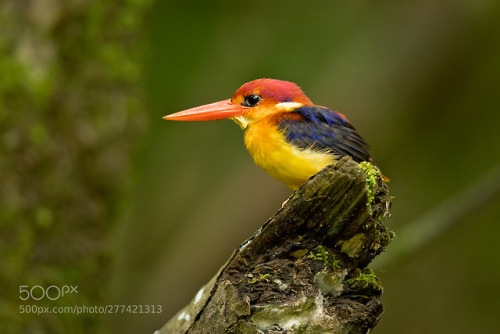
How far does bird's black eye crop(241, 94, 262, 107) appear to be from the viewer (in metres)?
2.74

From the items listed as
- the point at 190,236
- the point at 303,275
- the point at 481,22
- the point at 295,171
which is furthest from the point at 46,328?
the point at 481,22

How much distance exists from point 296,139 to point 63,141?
1852 mm

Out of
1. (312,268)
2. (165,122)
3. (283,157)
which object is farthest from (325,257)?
(165,122)

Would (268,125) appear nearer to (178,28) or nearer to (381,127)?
(381,127)

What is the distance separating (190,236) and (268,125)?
6.39ft

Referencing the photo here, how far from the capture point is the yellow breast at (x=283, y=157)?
2.30 meters

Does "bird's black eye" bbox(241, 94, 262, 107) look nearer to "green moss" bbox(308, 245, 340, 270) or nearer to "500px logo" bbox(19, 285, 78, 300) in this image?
"green moss" bbox(308, 245, 340, 270)

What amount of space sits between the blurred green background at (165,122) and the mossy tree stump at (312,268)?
1.66m

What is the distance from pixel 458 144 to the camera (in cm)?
583

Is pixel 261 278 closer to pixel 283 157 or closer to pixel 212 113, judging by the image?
pixel 283 157

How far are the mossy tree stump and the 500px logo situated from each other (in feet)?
6.62

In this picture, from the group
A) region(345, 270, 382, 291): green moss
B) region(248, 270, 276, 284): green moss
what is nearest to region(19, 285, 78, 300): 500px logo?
region(248, 270, 276, 284): green moss

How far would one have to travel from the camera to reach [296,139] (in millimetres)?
2375

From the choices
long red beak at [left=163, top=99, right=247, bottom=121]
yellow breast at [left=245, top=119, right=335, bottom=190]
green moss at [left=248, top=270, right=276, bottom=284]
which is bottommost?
green moss at [left=248, top=270, right=276, bottom=284]
